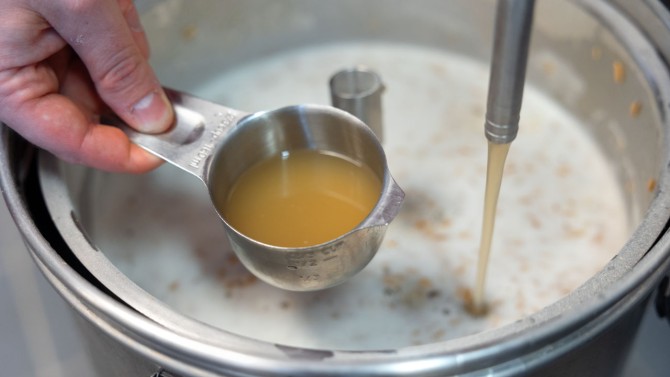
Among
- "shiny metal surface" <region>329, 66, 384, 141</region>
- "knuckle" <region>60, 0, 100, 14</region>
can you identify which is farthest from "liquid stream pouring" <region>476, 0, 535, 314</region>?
"knuckle" <region>60, 0, 100, 14</region>

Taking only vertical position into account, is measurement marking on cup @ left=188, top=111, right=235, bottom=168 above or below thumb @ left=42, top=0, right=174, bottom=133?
below

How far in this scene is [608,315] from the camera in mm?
513

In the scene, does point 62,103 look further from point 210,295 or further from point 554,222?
point 554,222

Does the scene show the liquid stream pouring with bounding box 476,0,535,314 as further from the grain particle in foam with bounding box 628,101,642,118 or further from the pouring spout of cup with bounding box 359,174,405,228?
the grain particle in foam with bounding box 628,101,642,118

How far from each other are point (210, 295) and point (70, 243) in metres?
0.20

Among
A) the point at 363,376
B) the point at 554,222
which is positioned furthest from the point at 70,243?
the point at 554,222

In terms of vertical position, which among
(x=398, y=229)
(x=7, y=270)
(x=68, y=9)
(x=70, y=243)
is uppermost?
(x=68, y=9)

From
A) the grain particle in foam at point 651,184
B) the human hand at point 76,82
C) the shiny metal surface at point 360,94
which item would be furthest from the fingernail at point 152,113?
the grain particle in foam at point 651,184

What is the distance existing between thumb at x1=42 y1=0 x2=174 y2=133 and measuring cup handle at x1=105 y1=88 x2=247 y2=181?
0.01m

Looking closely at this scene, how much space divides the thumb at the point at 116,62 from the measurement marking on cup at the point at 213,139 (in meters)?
0.06

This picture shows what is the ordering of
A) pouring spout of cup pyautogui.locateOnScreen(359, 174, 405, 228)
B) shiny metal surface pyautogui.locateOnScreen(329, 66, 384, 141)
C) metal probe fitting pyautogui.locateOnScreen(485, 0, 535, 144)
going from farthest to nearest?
1. shiny metal surface pyautogui.locateOnScreen(329, 66, 384, 141)
2. pouring spout of cup pyautogui.locateOnScreen(359, 174, 405, 228)
3. metal probe fitting pyautogui.locateOnScreen(485, 0, 535, 144)

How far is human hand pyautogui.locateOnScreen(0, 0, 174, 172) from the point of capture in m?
0.63

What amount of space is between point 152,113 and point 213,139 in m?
0.07

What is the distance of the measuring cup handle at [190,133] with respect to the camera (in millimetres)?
680
